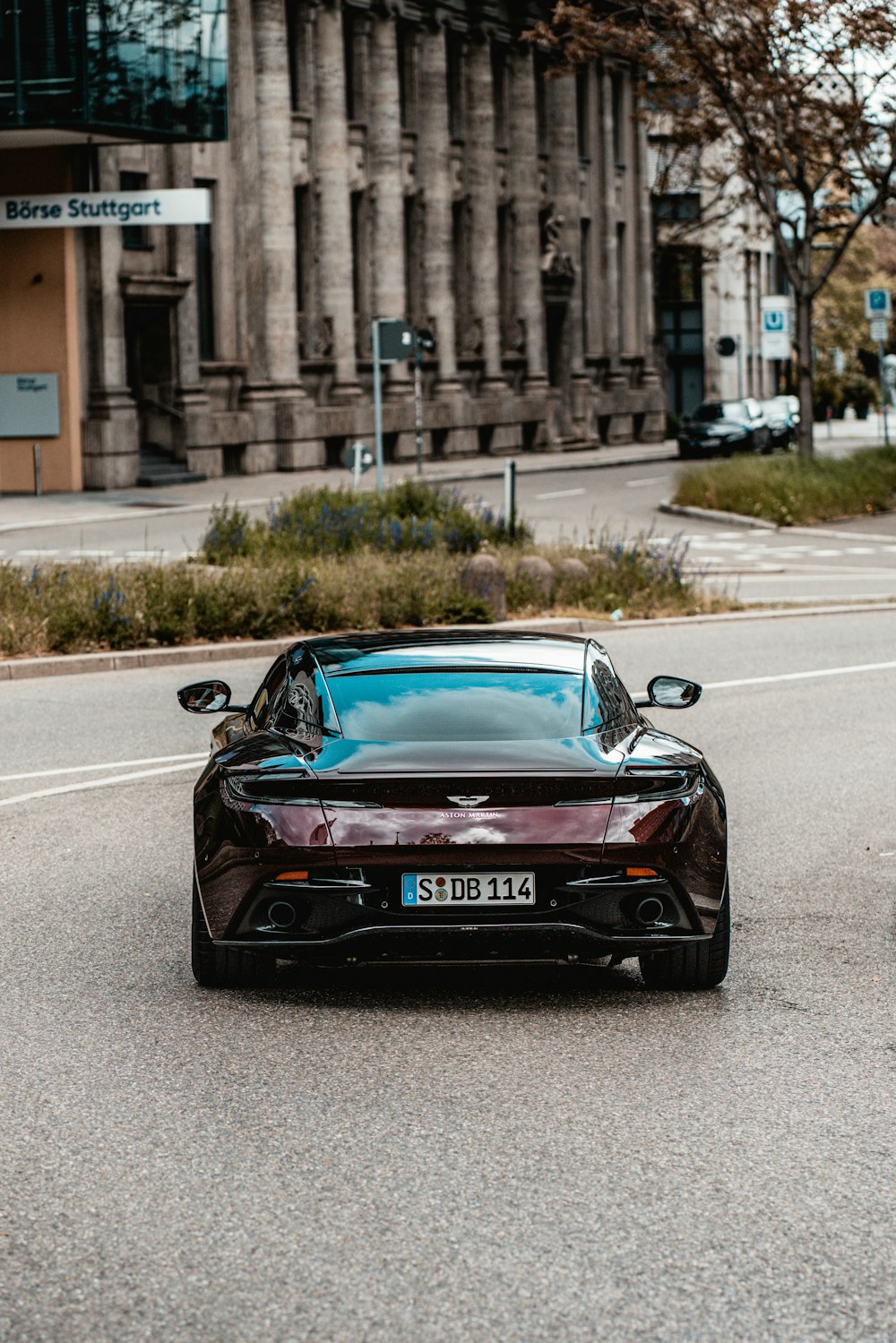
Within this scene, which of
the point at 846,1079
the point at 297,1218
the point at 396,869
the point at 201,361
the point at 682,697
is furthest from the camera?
the point at 201,361

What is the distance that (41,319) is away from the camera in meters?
44.4

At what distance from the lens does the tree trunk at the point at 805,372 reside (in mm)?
40750

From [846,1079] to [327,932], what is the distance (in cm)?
164

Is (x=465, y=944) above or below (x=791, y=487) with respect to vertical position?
below

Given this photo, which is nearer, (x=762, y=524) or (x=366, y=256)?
(x=762, y=524)

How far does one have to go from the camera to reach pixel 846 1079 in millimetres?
6574

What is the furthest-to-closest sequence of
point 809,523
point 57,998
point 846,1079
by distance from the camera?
point 809,523, point 57,998, point 846,1079

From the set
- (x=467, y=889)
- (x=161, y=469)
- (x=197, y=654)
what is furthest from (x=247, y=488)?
(x=467, y=889)

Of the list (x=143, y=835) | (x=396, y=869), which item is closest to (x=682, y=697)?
(x=396, y=869)

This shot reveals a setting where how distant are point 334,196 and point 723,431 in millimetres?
13414

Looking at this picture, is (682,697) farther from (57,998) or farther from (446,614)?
(446,614)

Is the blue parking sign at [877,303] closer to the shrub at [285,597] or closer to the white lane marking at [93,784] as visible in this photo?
the shrub at [285,597]

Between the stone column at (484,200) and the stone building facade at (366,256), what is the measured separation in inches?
2.5

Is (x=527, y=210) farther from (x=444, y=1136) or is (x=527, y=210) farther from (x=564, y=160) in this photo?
(x=444, y=1136)
